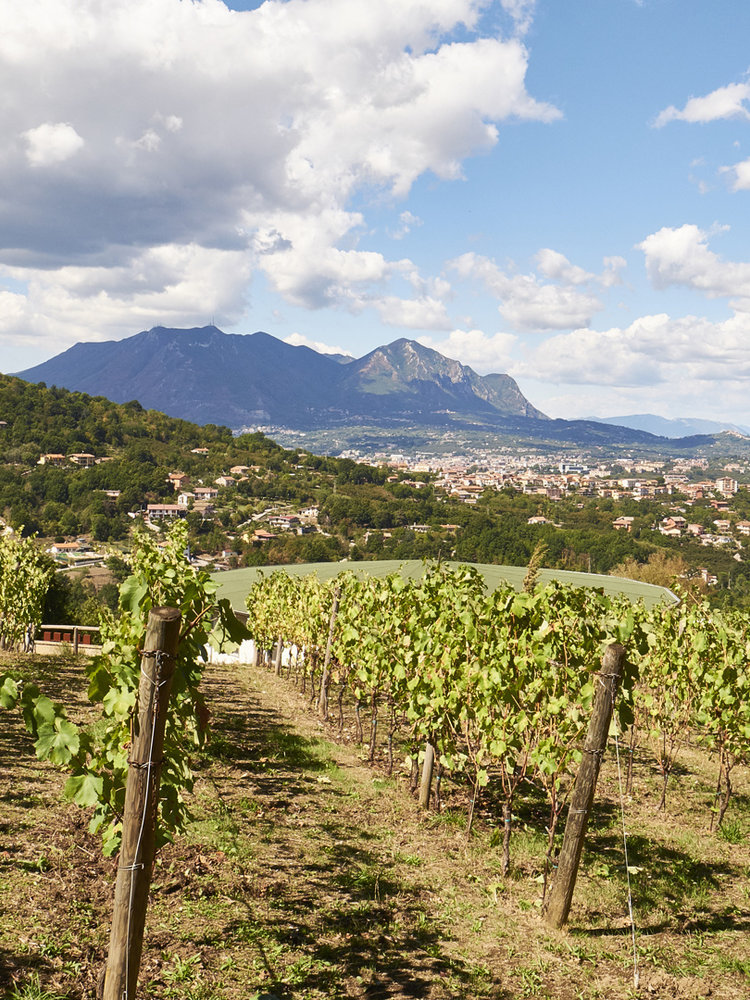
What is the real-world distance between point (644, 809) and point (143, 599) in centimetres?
756

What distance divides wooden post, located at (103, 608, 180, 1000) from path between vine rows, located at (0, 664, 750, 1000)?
3.54 ft

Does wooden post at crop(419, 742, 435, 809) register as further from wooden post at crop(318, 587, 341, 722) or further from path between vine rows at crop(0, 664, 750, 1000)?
wooden post at crop(318, 587, 341, 722)

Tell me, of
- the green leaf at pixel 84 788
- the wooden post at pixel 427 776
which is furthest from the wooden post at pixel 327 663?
the green leaf at pixel 84 788

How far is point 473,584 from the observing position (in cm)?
825

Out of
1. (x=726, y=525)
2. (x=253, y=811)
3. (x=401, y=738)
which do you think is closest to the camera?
(x=253, y=811)

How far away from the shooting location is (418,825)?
23.7ft

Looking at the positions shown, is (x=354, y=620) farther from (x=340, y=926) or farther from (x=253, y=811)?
(x=340, y=926)

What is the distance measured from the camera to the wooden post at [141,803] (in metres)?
2.81

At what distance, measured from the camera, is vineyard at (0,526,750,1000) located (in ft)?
13.3

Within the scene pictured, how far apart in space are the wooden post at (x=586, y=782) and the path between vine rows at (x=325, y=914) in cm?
28

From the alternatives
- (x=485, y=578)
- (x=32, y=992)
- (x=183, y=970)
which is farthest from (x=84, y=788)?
(x=485, y=578)

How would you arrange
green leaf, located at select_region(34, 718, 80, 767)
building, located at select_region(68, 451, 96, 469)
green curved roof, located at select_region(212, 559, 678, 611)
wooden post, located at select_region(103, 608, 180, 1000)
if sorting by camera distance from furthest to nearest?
building, located at select_region(68, 451, 96, 469) < green curved roof, located at select_region(212, 559, 678, 611) < wooden post, located at select_region(103, 608, 180, 1000) < green leaf, located at select_region(34, 718, 80, 767)

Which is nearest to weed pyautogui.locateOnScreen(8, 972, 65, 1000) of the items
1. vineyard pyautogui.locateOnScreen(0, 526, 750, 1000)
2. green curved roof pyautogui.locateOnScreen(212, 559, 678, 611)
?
vineyard pyautogui.locateOnScreen(0, 526, 750, 1000)

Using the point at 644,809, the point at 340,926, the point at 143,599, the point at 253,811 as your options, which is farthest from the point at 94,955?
the point at 644,809
